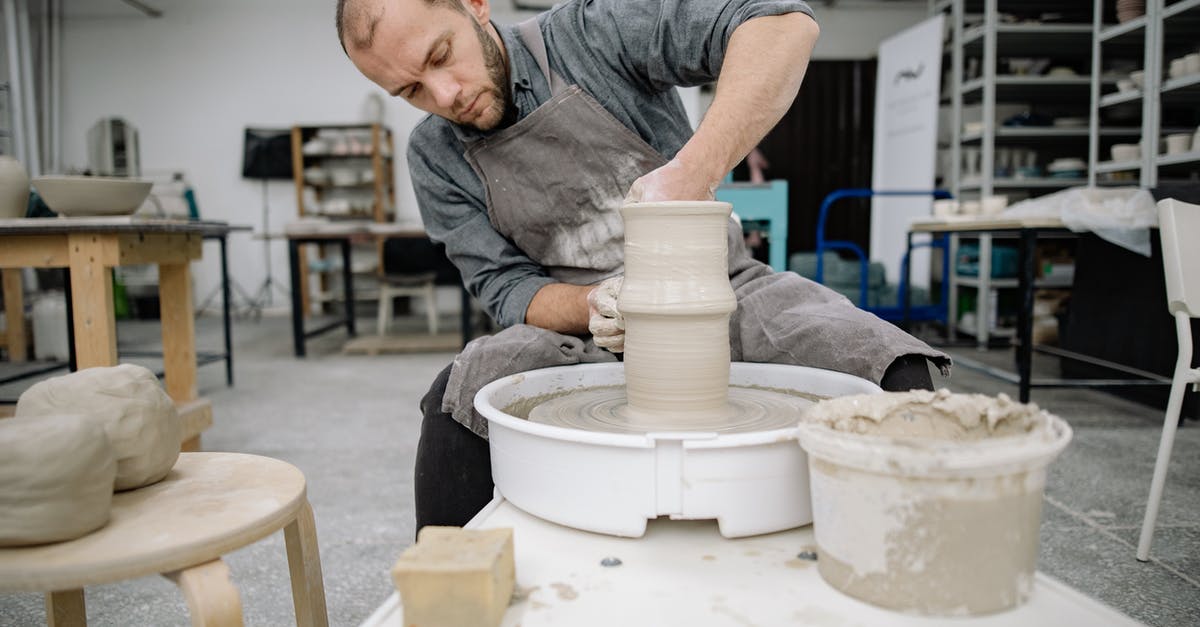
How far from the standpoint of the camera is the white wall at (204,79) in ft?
24.3

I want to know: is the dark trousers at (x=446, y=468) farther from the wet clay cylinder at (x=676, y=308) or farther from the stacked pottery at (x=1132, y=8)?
the stacked pottery at (x=1132, y=8)

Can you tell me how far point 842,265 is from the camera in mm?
5387

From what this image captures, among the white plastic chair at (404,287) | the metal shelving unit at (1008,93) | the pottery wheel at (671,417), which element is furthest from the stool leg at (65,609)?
the metal shelving unit at (1008,93)

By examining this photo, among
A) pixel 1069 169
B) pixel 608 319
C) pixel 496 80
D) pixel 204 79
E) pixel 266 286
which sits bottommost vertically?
pixel 266 286

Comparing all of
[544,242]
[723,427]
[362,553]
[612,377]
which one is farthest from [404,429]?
[723,427]

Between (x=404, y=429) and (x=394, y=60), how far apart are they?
2.04m

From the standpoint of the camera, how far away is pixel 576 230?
1.45m

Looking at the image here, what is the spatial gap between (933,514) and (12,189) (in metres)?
2.76

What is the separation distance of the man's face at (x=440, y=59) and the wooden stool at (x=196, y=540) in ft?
2.13

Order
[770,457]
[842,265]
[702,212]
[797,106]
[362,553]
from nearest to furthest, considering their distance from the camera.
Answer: [770,457] < [702,212] < [362,553] < [842,265] < [797,106]

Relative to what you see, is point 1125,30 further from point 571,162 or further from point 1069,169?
point 571,162

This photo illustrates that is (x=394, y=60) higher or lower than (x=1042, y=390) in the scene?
higher

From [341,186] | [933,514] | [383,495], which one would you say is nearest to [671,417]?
[933,514]

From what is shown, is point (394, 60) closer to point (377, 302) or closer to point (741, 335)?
point (741, 335)
